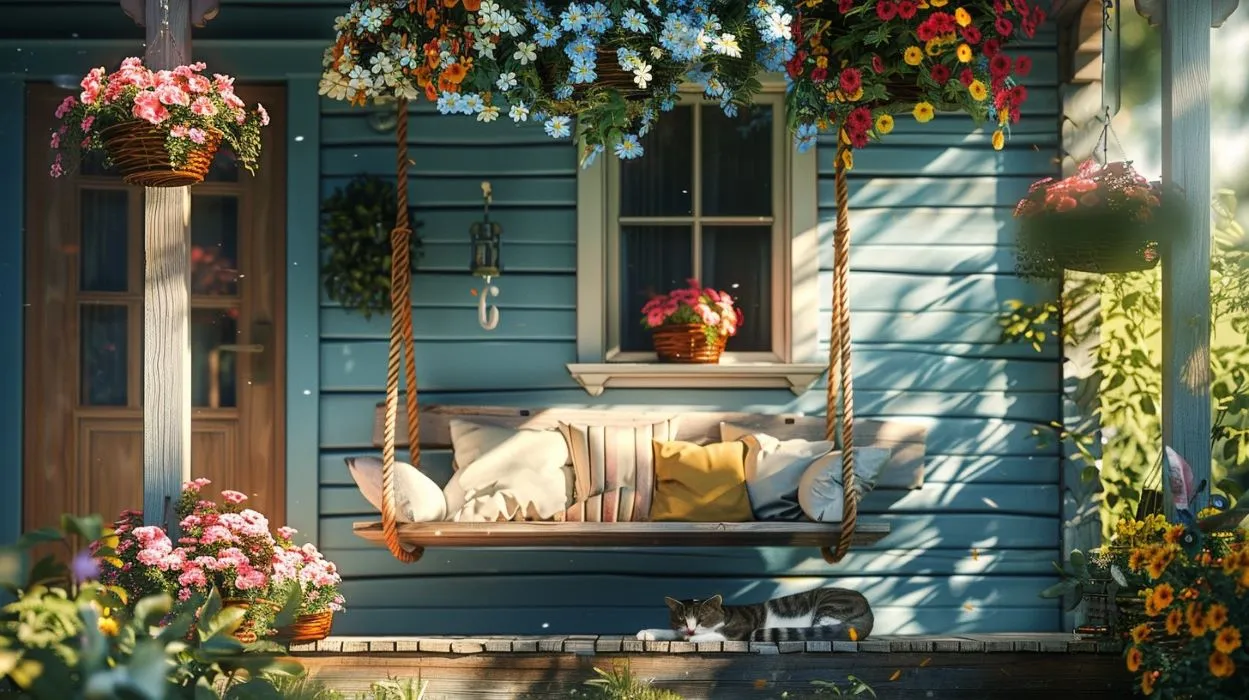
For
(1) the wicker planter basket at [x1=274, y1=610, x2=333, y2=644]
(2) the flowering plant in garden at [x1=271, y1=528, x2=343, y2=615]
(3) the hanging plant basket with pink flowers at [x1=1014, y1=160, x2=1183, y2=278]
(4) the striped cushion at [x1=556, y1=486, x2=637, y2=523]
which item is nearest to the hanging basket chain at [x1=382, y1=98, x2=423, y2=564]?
(2) the flowering plant in garden at [x1=271, y1=528, x2=343, y2=615]

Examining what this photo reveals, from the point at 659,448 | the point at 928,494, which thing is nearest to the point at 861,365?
the point at 928,494

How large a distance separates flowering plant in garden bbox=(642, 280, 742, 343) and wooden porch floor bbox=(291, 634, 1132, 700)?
1.44 m

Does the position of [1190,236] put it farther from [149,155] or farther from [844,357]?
[149,155]

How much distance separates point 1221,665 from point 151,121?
287 cm

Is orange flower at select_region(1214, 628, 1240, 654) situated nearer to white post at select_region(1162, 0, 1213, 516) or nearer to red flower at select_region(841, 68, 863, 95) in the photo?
white post at select_region(1162, 0, 1213, 516)

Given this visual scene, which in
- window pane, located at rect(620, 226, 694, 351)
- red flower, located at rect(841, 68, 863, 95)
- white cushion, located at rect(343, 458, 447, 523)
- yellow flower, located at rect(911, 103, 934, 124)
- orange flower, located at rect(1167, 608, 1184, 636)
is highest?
red flower, located at rect(841, 68, 863, 95)

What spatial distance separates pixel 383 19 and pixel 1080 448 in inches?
119

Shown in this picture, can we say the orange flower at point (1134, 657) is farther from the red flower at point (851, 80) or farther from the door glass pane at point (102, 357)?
the door glass pane at point (102, 357)

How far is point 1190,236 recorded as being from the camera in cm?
376

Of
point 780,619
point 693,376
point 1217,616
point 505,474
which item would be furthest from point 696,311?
point 1217,616

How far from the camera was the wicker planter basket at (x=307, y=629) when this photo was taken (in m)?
3.82

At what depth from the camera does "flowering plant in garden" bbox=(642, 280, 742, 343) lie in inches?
191

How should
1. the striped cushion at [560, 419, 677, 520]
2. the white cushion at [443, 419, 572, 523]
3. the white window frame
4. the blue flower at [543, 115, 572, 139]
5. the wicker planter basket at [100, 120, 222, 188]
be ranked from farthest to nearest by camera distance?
1. the white window frame
2. the striped cushion at [560, 419, 677, 520]
3. the white cushion at [443, 419, 572, 523]
4. the wicker planter basket at [100, 120, 222, 188]
5. the blue flower at [543, 115, 572, 139]

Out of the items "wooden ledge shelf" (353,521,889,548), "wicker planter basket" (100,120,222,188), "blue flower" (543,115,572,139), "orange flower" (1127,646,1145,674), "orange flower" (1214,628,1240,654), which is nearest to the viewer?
"orange flower" (1214,628,1240,654)
